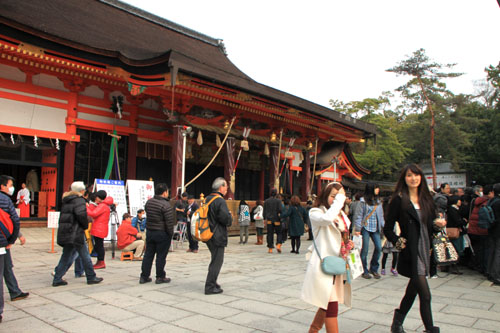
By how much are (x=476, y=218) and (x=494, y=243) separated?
0.66m

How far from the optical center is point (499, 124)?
3034cm

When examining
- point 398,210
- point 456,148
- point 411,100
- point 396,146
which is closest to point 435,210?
point 398,210

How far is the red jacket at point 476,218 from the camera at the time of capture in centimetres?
696

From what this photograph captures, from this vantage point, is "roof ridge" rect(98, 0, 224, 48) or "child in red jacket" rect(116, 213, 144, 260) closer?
"child in red jacket" rect(116, 213, 144, 260)

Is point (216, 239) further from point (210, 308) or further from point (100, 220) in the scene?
point (100, 220)

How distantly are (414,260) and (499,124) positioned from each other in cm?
3295

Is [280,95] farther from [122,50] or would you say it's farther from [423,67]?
[423,67]

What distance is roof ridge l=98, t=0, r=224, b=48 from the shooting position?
54.2ft

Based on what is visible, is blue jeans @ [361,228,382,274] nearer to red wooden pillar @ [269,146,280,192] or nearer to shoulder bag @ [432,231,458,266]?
shoulder bag @ [432,231,458,266]

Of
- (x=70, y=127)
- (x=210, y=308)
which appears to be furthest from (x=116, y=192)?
(x=210, y=308)

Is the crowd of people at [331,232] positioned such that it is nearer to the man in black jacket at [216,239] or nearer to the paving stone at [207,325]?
the man in black jacket at [216,239]

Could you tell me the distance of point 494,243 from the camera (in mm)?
6508

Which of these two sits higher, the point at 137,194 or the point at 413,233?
the point at 137,194

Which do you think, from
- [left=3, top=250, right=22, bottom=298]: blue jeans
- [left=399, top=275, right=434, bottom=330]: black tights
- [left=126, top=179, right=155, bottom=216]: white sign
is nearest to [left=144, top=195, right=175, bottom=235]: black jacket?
[left=3, top=250, right=22, bottom=298]: blue jeans
